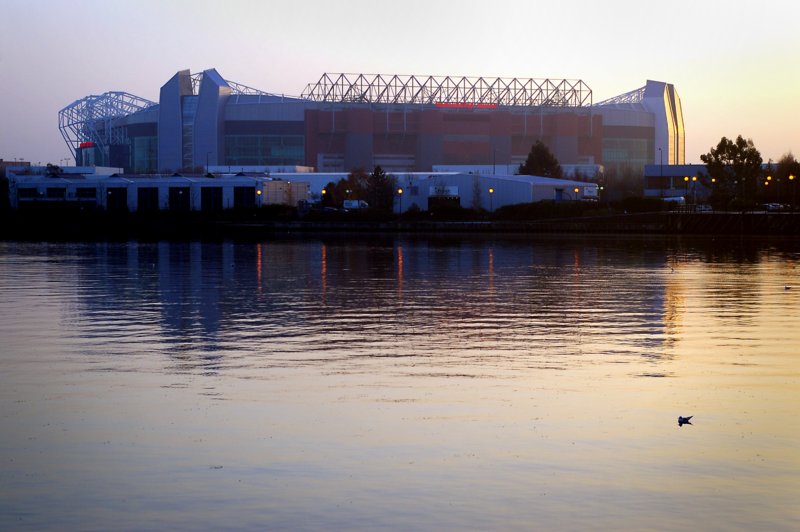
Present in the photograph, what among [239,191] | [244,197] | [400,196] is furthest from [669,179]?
[239,191]

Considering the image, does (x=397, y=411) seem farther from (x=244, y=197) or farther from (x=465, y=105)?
(x=465, y=105)

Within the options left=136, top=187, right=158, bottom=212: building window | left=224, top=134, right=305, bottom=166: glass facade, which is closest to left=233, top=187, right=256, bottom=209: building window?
left=136, top=187, right=158, bottom=212: building window

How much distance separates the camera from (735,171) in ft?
407

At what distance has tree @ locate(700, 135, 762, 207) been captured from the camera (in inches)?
4845

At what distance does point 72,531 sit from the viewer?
1131 cm

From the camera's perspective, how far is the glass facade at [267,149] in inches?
6850

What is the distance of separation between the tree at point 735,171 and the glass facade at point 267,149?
7090cm

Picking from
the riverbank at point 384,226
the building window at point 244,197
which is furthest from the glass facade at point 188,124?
the riverbank at point 384,226

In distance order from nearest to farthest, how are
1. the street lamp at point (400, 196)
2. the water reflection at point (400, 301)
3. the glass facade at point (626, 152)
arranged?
the water reflection at point (400, 301), the street lamp at point (400, 196), the glass facade at point (626, 152)

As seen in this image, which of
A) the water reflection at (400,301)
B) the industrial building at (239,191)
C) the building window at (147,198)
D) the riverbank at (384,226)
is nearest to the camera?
the water reflection at (400,301)

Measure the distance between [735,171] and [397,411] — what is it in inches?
4497

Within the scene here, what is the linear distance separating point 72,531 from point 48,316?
20.2 meters

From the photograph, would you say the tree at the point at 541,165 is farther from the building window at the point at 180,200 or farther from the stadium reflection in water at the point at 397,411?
the stadium reflection in water at the point at 397,411

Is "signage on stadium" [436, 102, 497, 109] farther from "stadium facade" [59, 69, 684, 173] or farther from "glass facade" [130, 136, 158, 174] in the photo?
"glass facade" [130, 136, 158, 174]
